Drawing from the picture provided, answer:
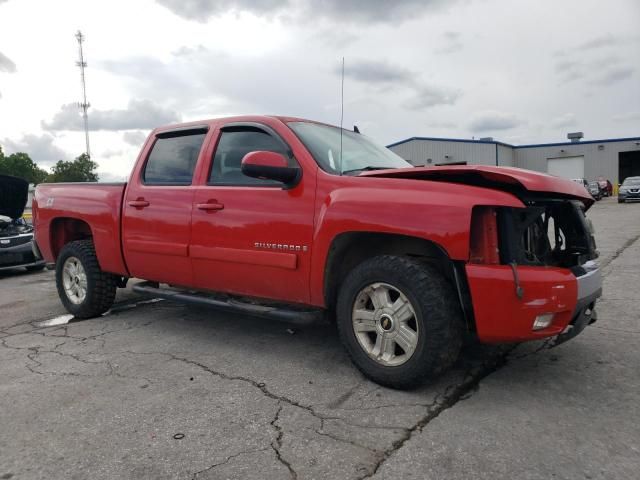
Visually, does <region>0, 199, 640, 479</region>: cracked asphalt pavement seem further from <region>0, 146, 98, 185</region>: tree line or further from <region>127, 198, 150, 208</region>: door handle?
<region>0, 146, 98, 185</region>: tree line

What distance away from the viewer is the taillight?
109 inches

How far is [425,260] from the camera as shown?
318 cm

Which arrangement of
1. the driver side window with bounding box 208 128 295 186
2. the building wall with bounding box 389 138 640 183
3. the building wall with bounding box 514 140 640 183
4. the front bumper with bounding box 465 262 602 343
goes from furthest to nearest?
the building wall with bounding box 514 140 640 183 → the building wall with bounding box 389 138 640 183 → the driver side window with bounding box 208 128 295 186 → the front bumper with bounding box 465 262 602 343

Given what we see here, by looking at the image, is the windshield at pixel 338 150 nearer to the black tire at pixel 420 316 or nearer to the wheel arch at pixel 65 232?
the black tire at pixel 420 316

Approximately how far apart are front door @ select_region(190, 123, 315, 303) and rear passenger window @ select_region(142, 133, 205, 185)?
0.96ft

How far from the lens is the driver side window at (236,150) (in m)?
3.79

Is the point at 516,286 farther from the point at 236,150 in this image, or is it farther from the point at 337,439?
the point at 236,150

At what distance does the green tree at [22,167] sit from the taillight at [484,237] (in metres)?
91.6

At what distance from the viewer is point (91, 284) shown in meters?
4.95

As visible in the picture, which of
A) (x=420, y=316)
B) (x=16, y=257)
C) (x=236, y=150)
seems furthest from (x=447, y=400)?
(x=16, y=257)

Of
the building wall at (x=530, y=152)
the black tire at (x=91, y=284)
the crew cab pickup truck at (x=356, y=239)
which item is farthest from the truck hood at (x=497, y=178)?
the building wall at (x=530, y=152)

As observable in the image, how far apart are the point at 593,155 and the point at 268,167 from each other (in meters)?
45.6

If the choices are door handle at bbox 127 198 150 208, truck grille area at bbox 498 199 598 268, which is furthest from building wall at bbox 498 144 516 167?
A: door handle at bbox 127 198 150 208

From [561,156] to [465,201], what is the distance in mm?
44852
